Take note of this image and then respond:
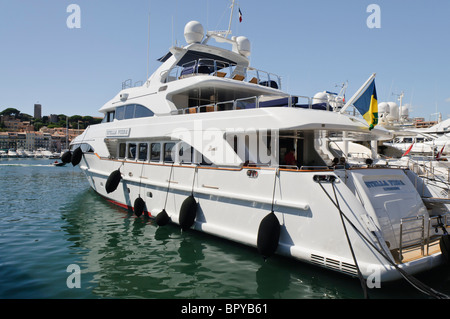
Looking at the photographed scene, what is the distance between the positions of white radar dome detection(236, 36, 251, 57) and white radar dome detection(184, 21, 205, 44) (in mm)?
1734

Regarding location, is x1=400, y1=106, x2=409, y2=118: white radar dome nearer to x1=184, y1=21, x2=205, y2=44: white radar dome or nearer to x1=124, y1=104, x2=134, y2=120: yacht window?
x1=184, y1=21, x2=205, y2=44: white radar dome

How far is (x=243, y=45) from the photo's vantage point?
13227mm

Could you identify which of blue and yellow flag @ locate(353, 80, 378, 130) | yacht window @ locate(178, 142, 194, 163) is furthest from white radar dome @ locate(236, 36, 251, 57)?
blue and yellow flag @ locate(353, 80, 378, 130)

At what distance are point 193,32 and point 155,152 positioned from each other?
541cm

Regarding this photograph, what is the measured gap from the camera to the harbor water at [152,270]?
17.4ft

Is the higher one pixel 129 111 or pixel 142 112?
pixel 129 111

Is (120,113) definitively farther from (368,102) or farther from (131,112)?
(368,102)

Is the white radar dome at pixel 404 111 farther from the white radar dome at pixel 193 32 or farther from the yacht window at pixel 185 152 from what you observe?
the yacht window at pixel 185 152

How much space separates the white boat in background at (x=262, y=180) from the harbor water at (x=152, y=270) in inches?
15.7

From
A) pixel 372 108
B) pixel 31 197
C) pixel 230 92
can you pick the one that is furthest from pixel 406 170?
pixel 31 197

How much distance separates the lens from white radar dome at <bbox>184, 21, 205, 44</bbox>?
12203 mm

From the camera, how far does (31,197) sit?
1571cm

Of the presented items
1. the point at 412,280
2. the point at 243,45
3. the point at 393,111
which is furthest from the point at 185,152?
the point at 393,111
